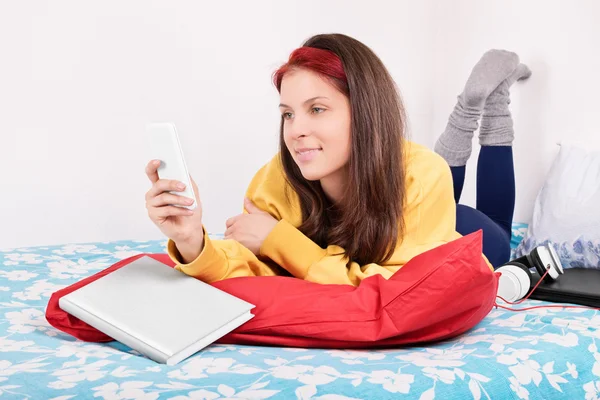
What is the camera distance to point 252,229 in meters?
1.51

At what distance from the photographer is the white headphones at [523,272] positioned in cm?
162

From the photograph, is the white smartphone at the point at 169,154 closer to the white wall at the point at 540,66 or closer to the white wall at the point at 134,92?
the white wall at the point at 134,92

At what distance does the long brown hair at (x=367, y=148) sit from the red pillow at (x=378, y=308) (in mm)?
246

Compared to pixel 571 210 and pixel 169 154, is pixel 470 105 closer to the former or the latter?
pixel 571 210

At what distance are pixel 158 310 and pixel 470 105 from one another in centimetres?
146

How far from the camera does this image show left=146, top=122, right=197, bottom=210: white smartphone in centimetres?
110

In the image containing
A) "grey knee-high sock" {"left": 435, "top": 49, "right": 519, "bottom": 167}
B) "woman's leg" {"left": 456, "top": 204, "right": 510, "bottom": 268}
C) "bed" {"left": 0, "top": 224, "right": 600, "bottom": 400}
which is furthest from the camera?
"grey knee-high sock" {"left": 435, "top": 49, "right": 519, "bottom": 167}

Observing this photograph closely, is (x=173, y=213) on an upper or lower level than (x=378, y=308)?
upper

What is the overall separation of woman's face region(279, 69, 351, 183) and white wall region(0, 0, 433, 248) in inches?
51.5

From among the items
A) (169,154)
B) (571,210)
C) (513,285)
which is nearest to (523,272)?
(513,285)

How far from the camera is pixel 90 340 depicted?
1.17 meters

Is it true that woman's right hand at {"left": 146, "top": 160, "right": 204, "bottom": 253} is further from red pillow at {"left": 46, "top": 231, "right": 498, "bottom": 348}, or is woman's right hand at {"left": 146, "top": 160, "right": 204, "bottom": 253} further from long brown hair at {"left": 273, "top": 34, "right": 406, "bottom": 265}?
long brown hair at {"left": 273, "top": 34, "right": 406, "bottom": 265}

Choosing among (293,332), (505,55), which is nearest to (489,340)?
(293,332)

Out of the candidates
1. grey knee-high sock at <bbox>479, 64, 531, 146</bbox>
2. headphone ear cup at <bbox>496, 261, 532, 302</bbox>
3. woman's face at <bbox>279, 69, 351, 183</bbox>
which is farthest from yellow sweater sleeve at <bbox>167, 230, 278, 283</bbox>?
grey knee-high sock at <bbox>479, 64, 531, 146</bbox>
